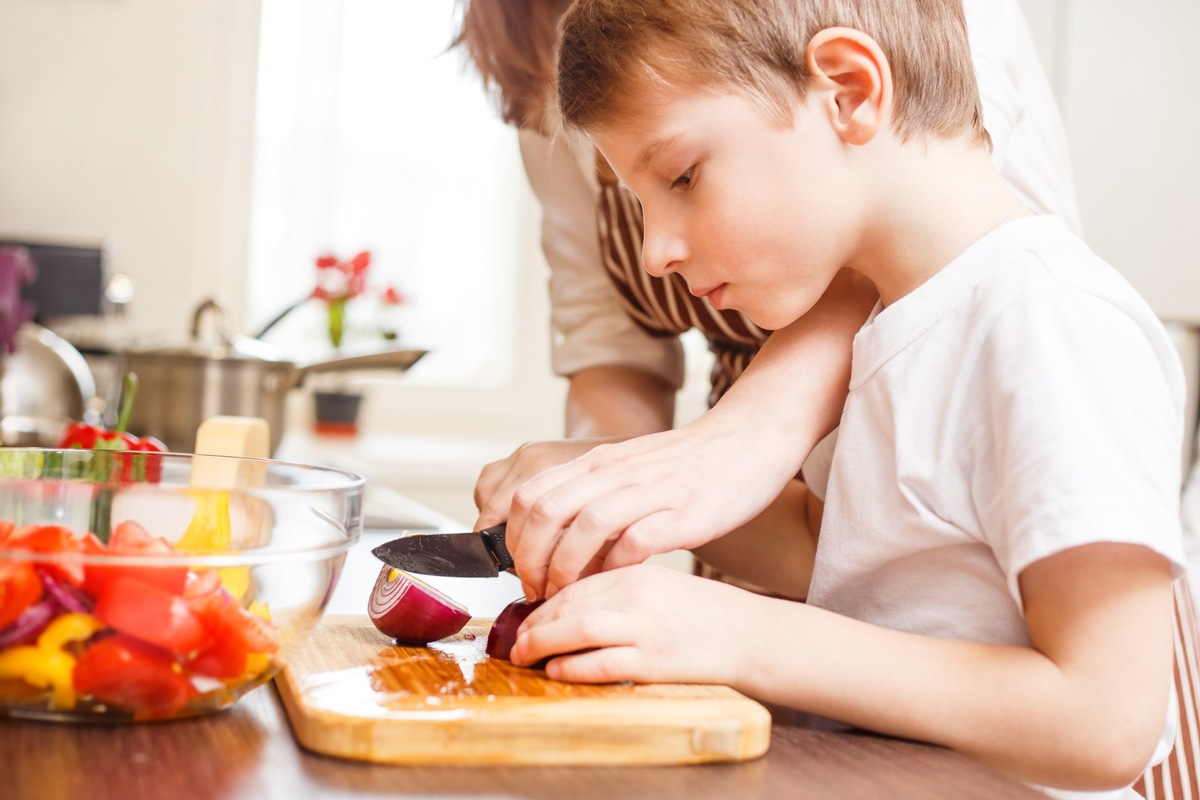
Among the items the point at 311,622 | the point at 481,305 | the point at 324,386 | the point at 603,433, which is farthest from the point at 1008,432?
the point at 481,305

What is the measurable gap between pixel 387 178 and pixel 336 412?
0.73 m

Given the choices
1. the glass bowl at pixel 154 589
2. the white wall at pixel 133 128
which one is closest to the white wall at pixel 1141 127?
the white wall at pixel 133 128

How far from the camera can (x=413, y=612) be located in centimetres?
64

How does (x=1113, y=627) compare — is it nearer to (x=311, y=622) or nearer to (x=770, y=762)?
(x=770, y=762)

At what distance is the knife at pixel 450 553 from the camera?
0.70m

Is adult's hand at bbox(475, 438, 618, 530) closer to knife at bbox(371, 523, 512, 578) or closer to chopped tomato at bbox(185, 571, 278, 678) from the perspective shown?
knife at bbox(371, 523, 512, 578)

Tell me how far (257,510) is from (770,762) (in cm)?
24

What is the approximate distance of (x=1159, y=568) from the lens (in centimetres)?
55

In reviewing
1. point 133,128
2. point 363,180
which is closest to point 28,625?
point 133,128

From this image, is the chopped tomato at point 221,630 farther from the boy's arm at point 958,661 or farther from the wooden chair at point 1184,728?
the wooden chair at point 1184,728

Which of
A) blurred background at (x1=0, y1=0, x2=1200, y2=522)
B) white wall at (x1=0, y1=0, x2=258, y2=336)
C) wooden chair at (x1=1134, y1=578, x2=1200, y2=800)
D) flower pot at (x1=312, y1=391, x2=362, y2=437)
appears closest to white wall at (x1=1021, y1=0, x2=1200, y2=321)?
blurred background at (x1=0, y1=0, x2=1200, y2=522)

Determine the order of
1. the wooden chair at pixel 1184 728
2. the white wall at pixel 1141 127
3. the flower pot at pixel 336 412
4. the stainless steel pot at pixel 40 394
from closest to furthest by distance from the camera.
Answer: the wooden chair at pixel 1184 728 → the stainless steel pot at pixel 40 394 → the flower pot at pixel 336 412 → the white wall at pixel 1141 127

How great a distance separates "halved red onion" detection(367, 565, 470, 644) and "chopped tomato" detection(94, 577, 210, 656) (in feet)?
0.57

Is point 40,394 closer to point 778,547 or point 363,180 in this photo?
point 778,547
